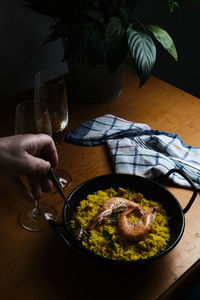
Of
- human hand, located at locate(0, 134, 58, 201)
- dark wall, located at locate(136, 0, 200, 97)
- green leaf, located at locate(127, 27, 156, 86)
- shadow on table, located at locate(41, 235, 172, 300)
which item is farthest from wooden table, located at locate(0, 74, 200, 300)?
dark wall, located at locate(136, 0, 200, 97)

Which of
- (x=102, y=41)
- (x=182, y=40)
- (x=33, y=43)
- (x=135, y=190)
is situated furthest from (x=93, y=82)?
(x=182, y=40)

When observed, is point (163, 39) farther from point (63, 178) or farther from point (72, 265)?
point (72, 265)

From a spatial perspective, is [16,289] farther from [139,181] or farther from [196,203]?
[196,203]

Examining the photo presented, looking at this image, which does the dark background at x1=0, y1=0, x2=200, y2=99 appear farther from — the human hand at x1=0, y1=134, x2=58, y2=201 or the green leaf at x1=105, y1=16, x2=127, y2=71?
the human hand at x1=0, y1=134, x2=58, y2=201

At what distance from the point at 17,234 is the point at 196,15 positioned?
1.67 meters

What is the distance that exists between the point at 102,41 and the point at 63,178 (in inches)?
18.7

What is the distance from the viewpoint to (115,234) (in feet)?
→ 2.62

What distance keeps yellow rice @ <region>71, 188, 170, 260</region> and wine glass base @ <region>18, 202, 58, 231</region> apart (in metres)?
0.09

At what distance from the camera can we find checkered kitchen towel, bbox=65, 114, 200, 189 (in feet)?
3.41

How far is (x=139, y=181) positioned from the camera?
3.01 ft

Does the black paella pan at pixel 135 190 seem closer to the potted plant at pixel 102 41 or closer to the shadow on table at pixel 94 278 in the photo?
the shadow on table at pixel 94 278

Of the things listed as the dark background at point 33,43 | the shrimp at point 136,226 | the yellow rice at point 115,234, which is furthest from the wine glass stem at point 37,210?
the dark background at point 33,43

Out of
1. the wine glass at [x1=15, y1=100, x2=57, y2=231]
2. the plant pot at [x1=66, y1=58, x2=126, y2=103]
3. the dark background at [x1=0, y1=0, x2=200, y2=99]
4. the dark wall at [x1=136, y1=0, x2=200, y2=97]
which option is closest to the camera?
the wine glass at [x1=15, y1=100, x2=57, y2=231]

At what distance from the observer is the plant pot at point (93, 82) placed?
1268 mm
